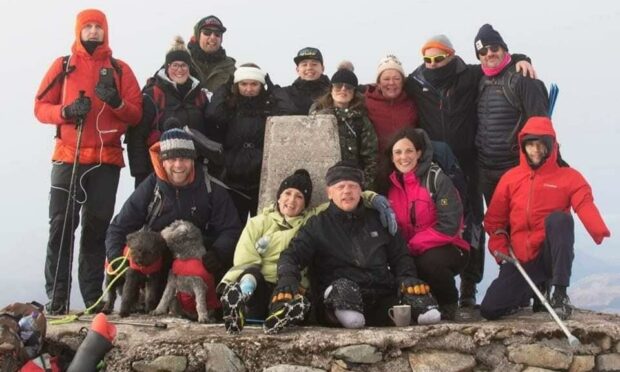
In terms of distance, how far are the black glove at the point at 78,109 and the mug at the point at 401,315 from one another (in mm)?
3704

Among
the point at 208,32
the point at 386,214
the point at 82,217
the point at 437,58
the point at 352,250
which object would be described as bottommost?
the point at 352,250

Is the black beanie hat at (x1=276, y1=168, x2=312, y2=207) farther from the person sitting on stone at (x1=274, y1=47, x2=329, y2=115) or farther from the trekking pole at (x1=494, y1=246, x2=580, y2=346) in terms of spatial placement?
the trekking pole at (x1=494, y1=246, x2=580, y2=346)

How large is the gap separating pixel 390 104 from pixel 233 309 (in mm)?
3199

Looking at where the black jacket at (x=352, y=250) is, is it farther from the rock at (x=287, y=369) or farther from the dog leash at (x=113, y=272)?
the dog leash at (x=113, y=272)

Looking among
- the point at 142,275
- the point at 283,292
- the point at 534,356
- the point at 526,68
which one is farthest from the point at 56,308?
the point at 526,68

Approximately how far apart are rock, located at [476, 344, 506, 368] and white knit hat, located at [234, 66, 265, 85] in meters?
3.67

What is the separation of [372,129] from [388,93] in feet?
1.58

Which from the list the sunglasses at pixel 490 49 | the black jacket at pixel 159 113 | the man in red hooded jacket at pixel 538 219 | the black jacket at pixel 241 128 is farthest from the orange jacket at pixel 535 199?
the black jacket at pixel 159 113

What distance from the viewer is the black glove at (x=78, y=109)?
7402mm

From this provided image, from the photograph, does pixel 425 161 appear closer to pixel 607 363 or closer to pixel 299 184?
pixel 299 184

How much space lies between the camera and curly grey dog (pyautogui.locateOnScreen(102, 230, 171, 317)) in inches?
261

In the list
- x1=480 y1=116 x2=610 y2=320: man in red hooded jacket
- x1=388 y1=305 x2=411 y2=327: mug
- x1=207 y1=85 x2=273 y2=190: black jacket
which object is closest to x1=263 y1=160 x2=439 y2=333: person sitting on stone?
x1=388 y1=305 x2=411 y2=327: mug

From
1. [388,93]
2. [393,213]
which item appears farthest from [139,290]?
[388,93]

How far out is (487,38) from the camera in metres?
7.69
